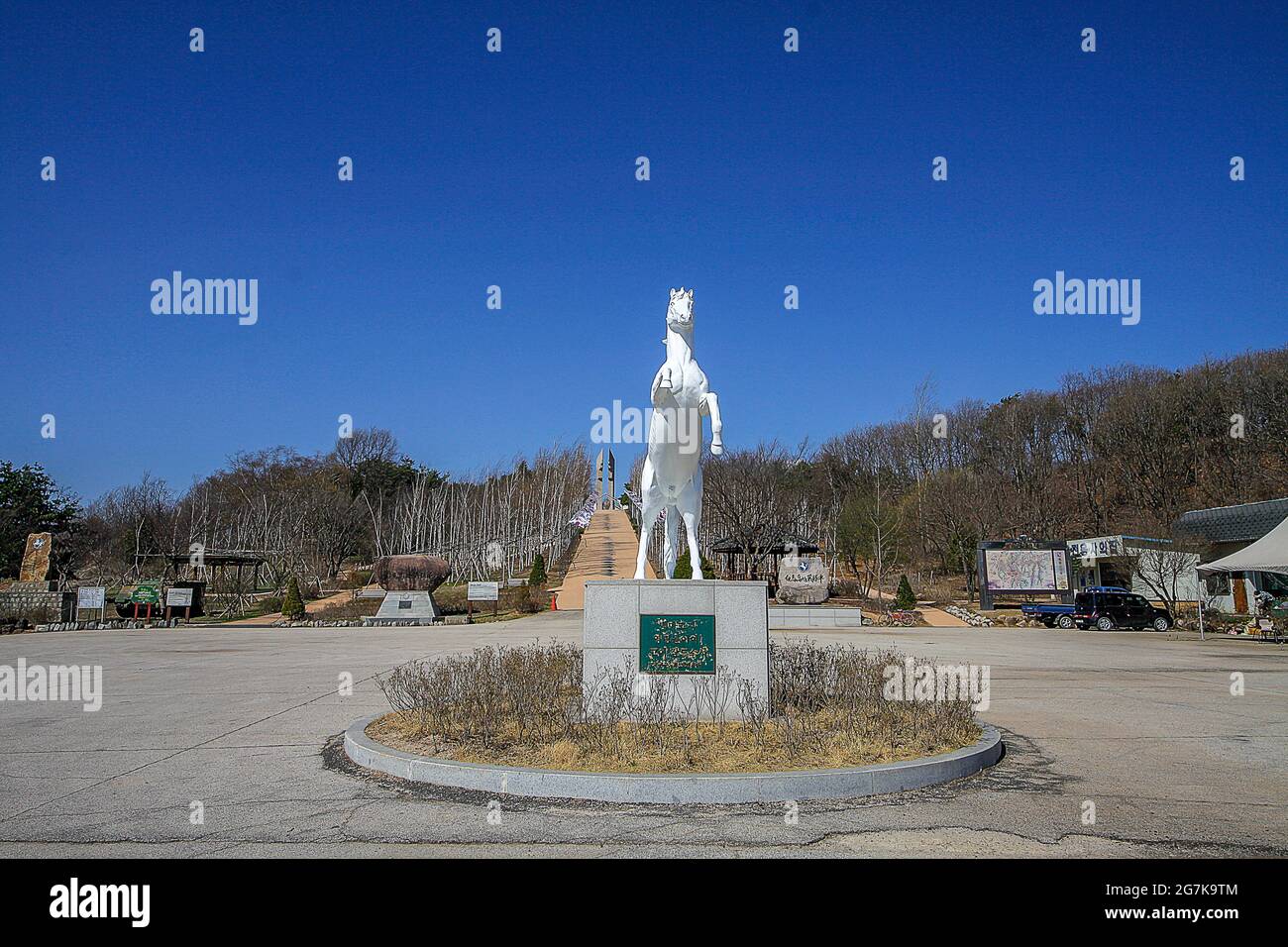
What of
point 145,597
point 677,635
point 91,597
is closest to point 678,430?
point 677,635

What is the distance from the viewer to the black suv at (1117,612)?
3167 cm

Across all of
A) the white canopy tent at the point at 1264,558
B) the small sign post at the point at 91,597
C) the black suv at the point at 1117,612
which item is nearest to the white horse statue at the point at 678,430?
the white canopy tent at the point at 1264,558

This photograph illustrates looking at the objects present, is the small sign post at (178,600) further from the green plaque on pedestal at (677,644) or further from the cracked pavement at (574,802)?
the green plaque on pedestal at (677,644)

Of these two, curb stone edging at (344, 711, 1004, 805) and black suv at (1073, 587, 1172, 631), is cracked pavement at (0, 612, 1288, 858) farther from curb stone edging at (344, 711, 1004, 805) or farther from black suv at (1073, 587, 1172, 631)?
black suv at (1073, 587, 1172, 631)

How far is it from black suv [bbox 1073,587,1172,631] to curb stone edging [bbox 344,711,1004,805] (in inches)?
1112

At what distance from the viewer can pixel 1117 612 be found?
104 feet

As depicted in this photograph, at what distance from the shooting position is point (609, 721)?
27.1ft

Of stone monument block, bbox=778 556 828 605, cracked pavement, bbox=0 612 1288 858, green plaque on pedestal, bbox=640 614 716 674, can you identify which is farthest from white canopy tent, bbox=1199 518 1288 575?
green plaque on pedestal, bbox=640 614 716 674

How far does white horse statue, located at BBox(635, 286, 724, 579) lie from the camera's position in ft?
32.4

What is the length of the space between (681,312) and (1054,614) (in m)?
29.2

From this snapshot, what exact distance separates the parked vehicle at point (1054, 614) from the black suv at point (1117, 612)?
96 cm

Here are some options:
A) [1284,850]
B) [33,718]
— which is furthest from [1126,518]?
[33,718]
